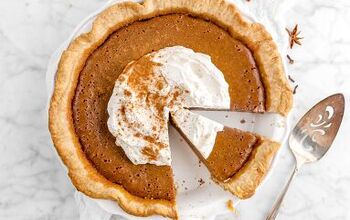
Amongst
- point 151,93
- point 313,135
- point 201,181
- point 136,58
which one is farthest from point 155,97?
point 313,135

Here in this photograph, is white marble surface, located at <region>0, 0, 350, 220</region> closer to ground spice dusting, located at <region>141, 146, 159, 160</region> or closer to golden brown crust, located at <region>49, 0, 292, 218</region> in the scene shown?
golden brown crust, located at <region>49, 0, 292, 218</region>

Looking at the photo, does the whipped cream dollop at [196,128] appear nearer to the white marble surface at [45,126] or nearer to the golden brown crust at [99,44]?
the golden brown crust at [99,44]

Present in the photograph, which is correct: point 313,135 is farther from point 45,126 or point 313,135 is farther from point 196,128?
point 45,126

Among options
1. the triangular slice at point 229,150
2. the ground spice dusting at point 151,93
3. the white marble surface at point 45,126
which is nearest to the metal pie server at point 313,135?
the white marble surface at point 45,126

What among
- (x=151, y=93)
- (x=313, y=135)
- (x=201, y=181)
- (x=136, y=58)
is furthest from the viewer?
(x=313, y=135)

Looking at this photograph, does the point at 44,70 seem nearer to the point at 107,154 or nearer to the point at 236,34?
the point at 107,154

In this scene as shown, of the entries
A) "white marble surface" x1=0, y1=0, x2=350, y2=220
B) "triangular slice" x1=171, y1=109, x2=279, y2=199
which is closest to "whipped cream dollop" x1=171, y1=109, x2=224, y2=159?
"triangular slice" x1=171, y1=109, x2=279, y2=199
